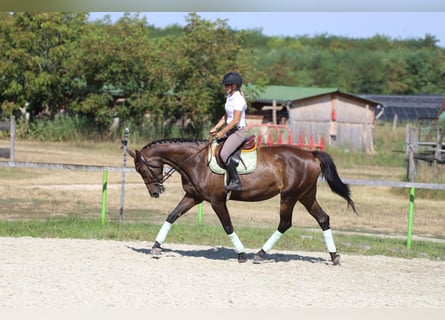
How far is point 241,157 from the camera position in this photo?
10484mm

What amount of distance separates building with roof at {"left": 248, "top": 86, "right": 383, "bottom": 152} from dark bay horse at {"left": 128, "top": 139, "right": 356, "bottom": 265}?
28.5m

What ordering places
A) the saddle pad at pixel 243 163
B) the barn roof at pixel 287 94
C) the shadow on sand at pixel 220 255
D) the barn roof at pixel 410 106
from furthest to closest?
the barn roof at pixel 410 106 → the barn roof at pixel 287 94 → the shadow on sand at pixel 220 255 → the saddle pad at pixel 243 163

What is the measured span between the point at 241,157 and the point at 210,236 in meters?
3.03

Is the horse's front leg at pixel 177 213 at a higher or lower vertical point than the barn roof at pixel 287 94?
Answer: lower

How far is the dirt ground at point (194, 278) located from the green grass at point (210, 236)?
23.5 inches

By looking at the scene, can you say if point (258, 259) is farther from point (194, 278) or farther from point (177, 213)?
point (194, 278)

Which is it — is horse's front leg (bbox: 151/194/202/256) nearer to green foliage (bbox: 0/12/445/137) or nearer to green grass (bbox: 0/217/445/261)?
green grass (bbox: 0/217/445/261)

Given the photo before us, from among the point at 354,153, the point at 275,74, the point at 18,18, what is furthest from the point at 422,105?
the point at 18,18

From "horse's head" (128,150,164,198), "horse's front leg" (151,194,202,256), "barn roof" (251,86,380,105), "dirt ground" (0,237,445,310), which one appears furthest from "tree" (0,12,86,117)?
"horse's front leg" (151,194,202,256)

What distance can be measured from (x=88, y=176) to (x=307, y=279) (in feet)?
50.3

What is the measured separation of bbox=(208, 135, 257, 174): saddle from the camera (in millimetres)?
10484

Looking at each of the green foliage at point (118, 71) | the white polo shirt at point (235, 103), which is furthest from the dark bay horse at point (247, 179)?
the green foliage at point (118, 71)

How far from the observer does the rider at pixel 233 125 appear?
33.3 feet

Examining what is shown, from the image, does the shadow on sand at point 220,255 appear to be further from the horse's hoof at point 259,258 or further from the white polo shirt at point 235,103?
the white polo shirt at point 235,103
